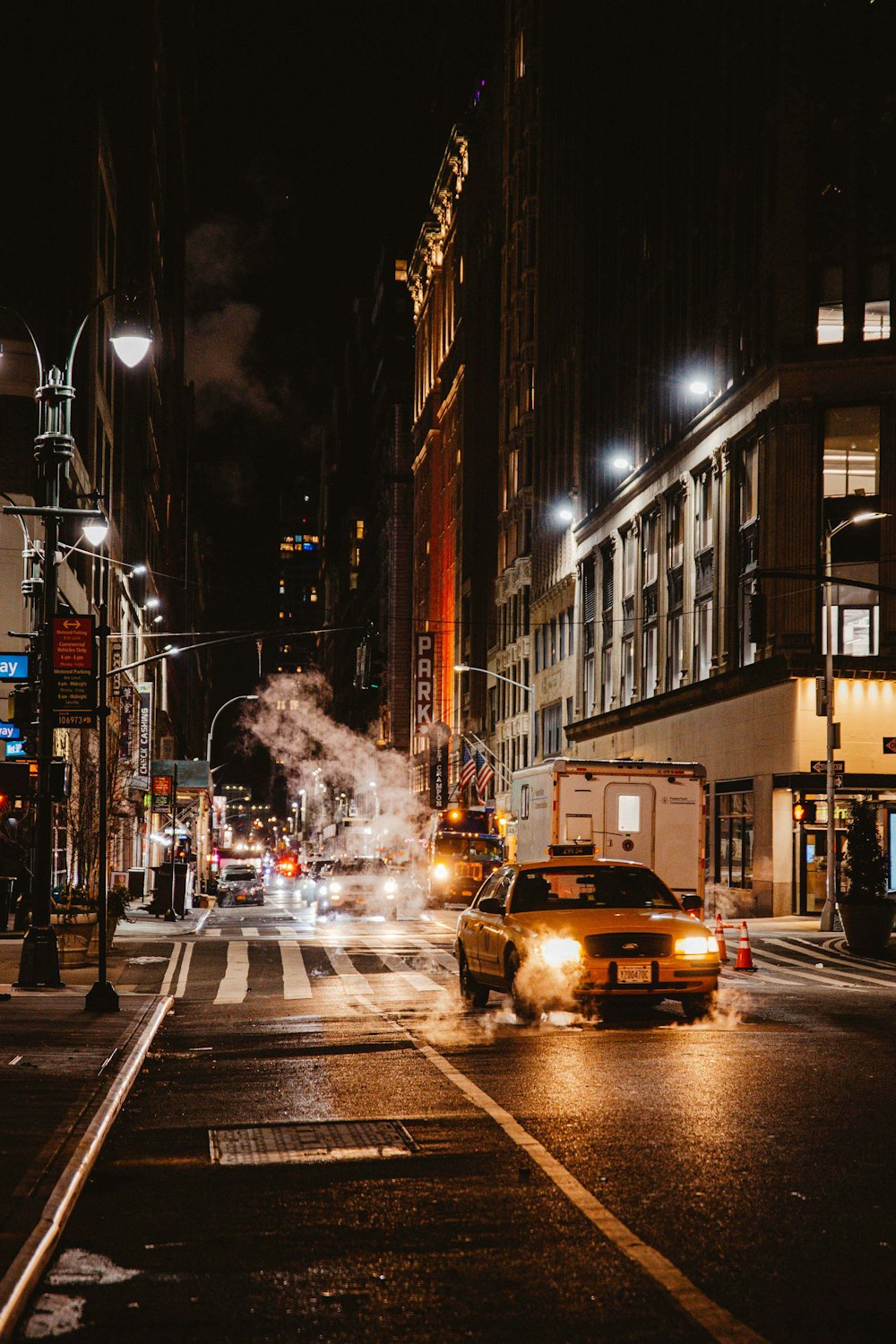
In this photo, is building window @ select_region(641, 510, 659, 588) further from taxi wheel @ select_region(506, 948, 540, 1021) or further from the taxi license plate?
the taxi license plate

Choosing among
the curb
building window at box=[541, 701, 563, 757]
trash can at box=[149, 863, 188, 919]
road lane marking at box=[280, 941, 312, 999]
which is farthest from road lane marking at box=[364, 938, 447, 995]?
building window at box=[541, 701, 563, 757]

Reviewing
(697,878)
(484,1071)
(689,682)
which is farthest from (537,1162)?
(689,682)

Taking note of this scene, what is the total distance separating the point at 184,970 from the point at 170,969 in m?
0.30

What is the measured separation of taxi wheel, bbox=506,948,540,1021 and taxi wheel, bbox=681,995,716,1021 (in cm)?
162

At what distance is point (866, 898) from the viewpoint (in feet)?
101

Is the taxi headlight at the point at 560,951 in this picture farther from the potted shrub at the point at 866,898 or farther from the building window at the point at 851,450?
the building window at the point at 851,450

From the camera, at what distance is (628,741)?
6538 centimetres

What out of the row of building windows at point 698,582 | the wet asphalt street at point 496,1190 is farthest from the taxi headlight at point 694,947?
the row of building windows at point 698,582

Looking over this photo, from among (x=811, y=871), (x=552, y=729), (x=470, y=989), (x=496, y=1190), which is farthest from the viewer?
(x=552, y=729)

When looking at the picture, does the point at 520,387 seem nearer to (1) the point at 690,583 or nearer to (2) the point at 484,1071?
(1) the point at 690,583

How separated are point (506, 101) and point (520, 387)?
20.5 m

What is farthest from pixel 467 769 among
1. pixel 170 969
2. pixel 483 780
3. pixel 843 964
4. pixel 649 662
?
pixel 170 969

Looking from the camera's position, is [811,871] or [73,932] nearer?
[73,932]

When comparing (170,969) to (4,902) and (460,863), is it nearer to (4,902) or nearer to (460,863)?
(4,902)
